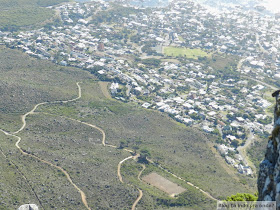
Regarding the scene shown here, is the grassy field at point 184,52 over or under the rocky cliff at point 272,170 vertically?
under

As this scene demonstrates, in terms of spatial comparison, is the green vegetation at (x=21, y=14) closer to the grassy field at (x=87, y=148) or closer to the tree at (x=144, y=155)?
the grassy field at (x=87, y=148)

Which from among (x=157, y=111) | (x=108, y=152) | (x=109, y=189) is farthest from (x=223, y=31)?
(x=109, y=189)

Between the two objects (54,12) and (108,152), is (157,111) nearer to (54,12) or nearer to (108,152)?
(108,152)

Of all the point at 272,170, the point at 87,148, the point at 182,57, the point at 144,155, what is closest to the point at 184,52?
the point at 182,57

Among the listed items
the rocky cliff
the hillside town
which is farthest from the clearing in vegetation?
the rocky cliff

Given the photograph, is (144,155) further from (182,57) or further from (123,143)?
(182,57)

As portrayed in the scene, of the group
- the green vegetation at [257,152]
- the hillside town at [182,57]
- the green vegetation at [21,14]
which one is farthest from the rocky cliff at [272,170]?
the green vegetation at [21,14]

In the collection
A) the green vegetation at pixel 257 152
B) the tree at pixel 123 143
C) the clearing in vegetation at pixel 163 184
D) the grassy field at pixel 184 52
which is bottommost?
the grassy field at pixel 184 52
